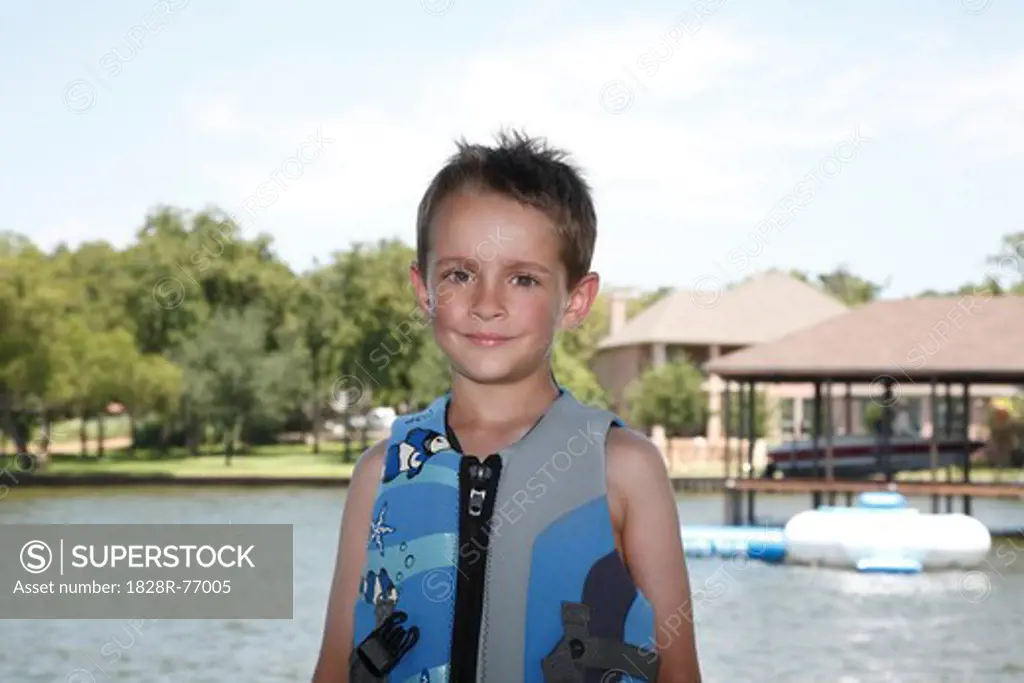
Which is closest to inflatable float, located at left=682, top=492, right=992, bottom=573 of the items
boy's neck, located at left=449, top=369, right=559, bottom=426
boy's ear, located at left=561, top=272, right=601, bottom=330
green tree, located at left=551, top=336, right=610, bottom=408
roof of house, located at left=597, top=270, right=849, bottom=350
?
boy's ear, located at left=561, top=272, right=601, bottom=330

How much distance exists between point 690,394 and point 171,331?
22033mm

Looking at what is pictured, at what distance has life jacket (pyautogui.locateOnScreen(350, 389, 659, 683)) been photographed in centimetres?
263

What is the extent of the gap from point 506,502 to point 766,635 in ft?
72.7

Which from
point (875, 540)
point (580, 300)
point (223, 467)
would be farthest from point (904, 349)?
point (580, 300)

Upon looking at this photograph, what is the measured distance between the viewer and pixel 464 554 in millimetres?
2711

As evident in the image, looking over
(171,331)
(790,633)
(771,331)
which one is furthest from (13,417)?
(790,633)

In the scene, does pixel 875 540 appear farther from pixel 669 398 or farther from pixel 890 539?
pixel 669 398

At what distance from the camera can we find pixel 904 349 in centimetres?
3766

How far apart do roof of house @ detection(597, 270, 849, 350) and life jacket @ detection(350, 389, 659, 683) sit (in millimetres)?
76078

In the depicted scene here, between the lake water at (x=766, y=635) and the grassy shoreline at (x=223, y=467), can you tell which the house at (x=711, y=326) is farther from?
the lake water at (x=766, y=635)

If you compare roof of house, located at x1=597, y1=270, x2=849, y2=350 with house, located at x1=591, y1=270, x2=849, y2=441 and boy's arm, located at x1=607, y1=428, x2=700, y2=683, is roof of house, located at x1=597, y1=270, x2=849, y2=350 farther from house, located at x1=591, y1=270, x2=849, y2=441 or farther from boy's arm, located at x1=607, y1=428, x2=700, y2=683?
boy's arm, located at x1=607, y1=428, x2=700, y2=683

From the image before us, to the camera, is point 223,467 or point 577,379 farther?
point 577,379

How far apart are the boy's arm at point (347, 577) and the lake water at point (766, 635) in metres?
17.7

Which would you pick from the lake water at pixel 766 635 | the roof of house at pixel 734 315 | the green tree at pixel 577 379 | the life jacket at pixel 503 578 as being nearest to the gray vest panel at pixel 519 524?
the life jacket at pixel 503 578
